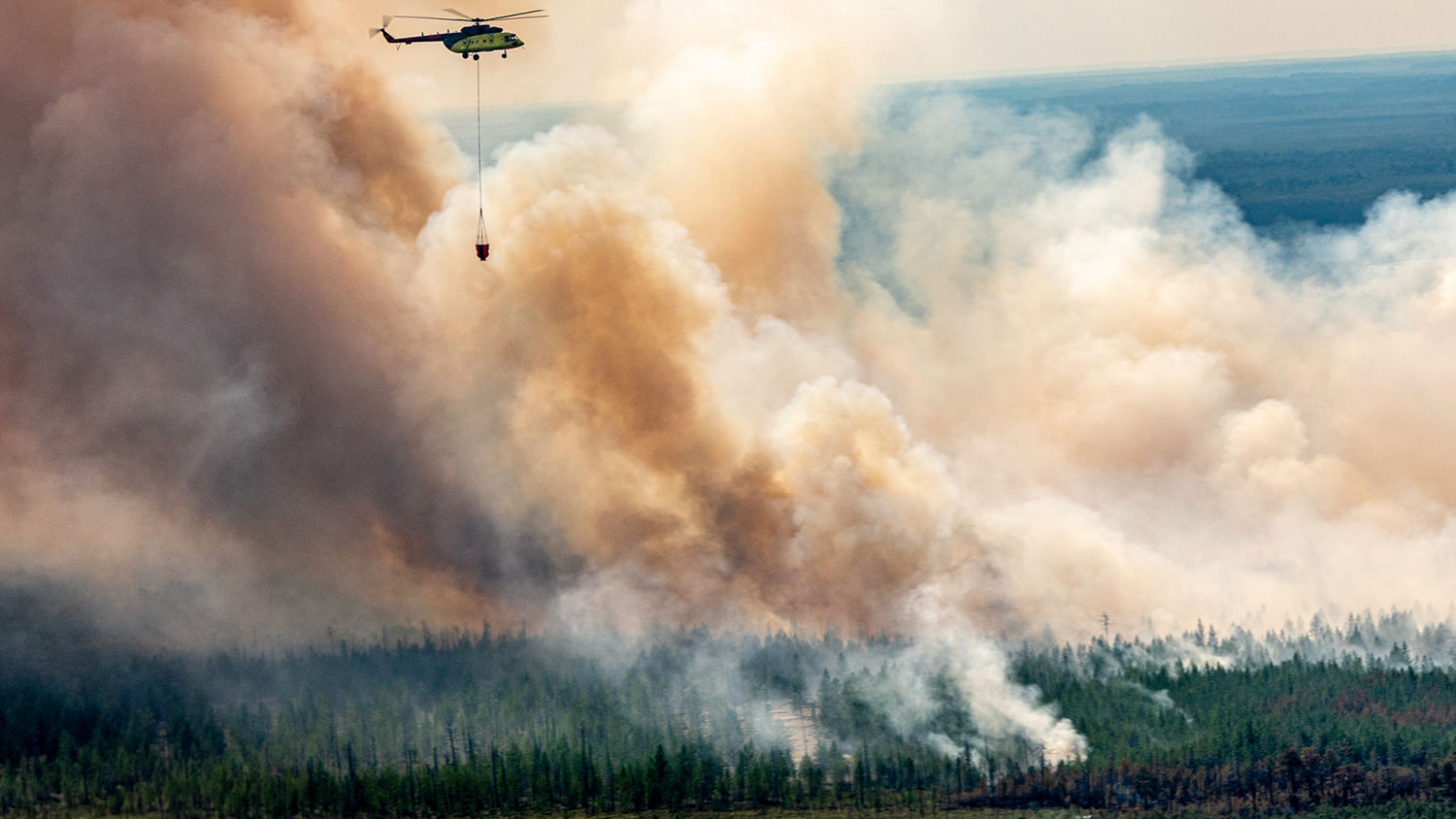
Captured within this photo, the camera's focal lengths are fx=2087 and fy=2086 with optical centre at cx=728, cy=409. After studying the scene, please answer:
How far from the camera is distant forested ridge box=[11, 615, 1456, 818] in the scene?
373ft

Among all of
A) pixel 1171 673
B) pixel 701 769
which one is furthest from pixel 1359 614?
pixel 701 769

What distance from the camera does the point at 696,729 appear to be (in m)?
122

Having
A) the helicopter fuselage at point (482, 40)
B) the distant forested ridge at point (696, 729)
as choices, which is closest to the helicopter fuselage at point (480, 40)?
the helicopter fuselage at point (482, 40)

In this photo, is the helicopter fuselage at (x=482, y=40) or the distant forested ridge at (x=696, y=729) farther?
the helicopter fuselage at (x=482, y=40)

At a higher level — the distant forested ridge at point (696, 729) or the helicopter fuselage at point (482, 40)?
the helicopter fuselage at point (482, 40)

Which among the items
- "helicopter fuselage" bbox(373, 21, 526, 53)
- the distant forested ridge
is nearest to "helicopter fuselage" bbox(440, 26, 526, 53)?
"helicopter fuselage" bbox(373, 21, 526, 53)

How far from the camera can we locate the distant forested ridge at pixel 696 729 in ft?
373

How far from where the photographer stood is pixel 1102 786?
370 ft

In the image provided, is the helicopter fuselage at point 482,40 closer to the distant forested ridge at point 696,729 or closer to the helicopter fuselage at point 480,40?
the helicopter fuselage at point 480,40

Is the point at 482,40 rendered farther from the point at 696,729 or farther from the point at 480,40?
the point at 696,729

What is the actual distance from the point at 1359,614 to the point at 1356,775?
2655cm

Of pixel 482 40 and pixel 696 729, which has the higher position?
pixel 482 40

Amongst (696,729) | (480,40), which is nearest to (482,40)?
(480,40)

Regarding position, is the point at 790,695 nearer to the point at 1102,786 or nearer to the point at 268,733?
the point at 1102,786
